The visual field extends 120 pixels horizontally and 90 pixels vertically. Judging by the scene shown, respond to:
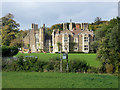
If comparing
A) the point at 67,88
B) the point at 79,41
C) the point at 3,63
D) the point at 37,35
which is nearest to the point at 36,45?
the point at 37,35

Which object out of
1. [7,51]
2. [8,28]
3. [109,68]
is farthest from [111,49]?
[8,28]

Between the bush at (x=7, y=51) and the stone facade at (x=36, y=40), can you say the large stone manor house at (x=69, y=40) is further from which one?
the bush at (x=7, y=51)

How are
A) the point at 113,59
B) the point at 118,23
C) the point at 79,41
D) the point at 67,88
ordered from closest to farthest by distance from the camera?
the point at 67,88 < the point at 113,59 < the point at 118,23 < the point at 79,41

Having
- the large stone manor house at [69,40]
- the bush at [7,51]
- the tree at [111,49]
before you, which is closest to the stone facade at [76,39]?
the large stone manor house at [69,40]

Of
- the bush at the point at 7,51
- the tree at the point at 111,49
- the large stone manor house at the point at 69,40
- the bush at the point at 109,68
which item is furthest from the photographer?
the large stone manor house at the point at 69,40

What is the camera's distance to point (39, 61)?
46.9 feet

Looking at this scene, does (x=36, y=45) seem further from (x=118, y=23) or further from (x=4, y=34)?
(x=118, y=23)

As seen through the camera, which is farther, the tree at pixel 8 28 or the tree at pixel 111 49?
the tree at pixel 8 28

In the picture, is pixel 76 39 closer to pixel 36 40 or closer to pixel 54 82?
pixel 36 40

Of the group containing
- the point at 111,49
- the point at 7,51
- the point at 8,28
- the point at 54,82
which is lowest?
the point at 54,82

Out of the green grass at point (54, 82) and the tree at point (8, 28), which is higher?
the tree at point (8, 28)

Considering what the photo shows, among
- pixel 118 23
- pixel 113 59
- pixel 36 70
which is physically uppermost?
pixel 118 23

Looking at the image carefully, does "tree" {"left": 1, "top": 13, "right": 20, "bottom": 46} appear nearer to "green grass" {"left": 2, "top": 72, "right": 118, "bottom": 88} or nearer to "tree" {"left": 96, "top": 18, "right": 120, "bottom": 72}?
"tree" {"left": 96, "top": 18, "right": 120, "bottom": 72}

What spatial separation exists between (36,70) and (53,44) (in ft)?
133
